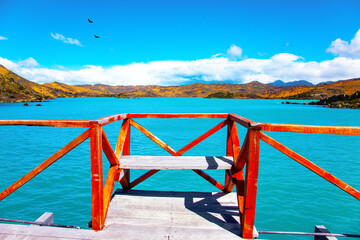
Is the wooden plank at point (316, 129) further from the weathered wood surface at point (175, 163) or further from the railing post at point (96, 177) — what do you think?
the railing post at point (96, 177)

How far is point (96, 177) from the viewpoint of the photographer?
3.86 meters

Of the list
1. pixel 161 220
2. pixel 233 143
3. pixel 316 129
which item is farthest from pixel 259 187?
pixel 316 129

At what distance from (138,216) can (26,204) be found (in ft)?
27.3

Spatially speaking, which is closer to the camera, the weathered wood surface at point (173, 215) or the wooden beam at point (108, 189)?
the weathered wood surface at point (173, 215)

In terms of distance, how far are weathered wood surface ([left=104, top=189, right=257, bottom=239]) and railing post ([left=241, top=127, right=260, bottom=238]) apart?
29 centimetres

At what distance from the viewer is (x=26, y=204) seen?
10.2m

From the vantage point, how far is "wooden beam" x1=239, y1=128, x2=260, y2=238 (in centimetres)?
366

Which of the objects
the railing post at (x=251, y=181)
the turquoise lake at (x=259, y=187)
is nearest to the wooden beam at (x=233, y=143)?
the railing post at (x=251, y=181)

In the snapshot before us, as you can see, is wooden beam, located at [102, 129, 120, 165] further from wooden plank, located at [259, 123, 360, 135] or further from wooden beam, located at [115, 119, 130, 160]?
wooden plank, located at [259, 123, 360, 135]

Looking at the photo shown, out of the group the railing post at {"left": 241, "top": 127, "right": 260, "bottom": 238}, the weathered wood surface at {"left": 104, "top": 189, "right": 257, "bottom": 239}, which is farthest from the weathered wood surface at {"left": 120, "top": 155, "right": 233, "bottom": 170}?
the railing post at {"left": 241, "top": 127, "right": 260, "bottom": 238}

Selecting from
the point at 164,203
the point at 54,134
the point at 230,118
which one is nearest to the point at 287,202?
the point at 230,118

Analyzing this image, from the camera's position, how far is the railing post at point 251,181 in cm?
366

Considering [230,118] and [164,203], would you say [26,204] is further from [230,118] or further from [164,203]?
[230,118]

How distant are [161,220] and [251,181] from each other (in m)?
1.99
